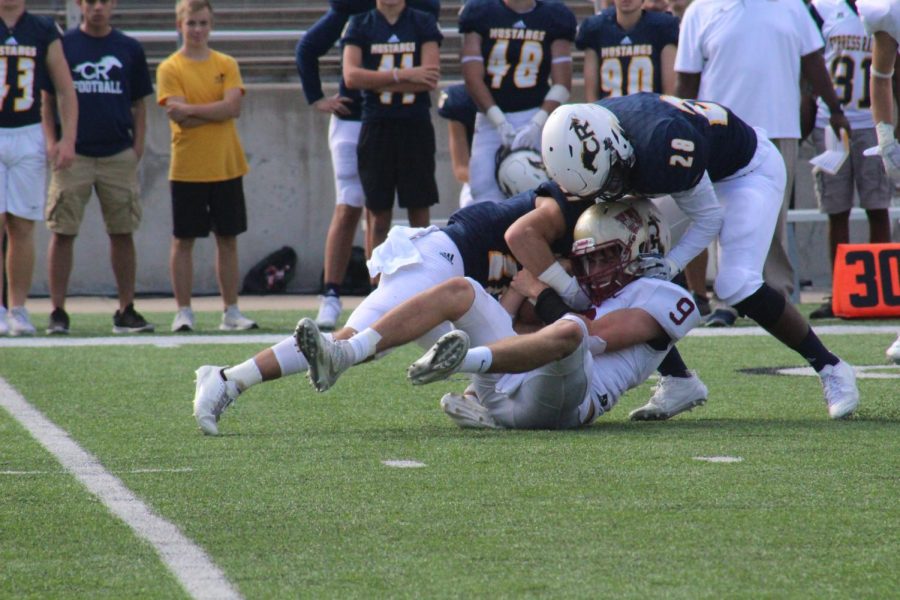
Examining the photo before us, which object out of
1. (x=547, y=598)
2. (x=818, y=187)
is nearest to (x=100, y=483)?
(x=547, y=598)

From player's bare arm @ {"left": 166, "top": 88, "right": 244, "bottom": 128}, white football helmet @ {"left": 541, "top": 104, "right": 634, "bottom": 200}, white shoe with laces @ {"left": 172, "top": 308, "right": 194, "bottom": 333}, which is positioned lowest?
Answer: white shoe with laces @ {"left": 172, "top": 308, "right": 194, "bottom": 333}

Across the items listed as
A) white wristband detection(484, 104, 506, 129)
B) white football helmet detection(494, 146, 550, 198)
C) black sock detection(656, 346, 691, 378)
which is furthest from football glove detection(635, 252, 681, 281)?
white wristband detection(484, 104, 506, 129)

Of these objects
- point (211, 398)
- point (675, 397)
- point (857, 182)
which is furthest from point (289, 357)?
point (857, 182)

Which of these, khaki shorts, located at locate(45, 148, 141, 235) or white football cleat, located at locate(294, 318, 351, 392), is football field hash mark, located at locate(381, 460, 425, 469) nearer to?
white football cleat, located at locate(294, 318, 351, 392)

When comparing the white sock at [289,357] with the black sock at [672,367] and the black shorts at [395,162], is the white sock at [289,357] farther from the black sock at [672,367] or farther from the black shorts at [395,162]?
the black shorts at [395,162]

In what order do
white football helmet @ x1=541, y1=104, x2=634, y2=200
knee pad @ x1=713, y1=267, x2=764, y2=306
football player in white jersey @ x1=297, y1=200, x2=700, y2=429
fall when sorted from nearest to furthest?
1. football player in white jersey @ x1=297, y1=200, x2=700, y2=429
2. white football helmet @ x1=541, y1=104, x2=634, y2=200
3. knee pad @ x1=713, y1=267, x2=764, y2=306

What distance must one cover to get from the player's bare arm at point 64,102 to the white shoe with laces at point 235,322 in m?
1.21

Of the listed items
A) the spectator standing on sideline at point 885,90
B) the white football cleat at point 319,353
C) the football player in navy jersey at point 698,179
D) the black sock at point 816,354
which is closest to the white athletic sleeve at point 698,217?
the football player in navy jersey at point 698,179

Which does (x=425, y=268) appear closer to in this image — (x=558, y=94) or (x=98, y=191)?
(x=558, y=94)

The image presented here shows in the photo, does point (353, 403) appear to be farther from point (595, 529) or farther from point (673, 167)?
point (595, 529)

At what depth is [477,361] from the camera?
14.4 ft

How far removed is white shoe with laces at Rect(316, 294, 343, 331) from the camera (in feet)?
27.1

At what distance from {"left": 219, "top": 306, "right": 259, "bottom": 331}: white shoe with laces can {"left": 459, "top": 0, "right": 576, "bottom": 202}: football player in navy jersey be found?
4.90 ft

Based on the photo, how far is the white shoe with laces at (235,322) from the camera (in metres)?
8.48
